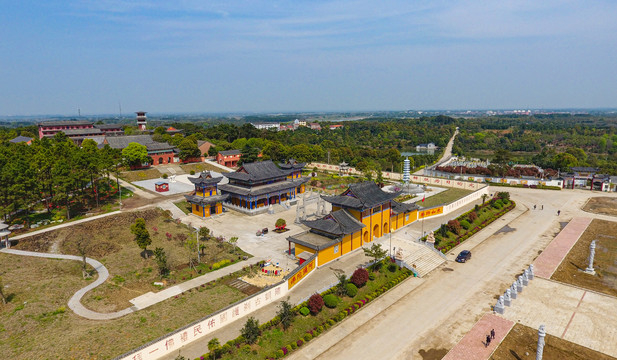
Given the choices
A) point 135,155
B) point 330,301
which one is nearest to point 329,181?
point 135,155

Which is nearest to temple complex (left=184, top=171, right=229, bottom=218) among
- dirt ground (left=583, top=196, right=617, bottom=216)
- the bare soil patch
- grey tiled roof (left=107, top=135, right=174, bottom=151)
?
the bare soil patch

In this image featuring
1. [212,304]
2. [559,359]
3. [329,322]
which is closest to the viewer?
[559,359]

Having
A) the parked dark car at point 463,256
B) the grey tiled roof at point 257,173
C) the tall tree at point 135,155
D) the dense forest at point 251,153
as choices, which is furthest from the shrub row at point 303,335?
the tall tree at point 135,155

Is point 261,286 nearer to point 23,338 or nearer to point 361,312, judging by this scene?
point 361,312

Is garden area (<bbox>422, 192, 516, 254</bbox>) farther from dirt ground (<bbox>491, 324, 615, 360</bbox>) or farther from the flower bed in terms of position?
dirt ground (<bbox>491, 324, 615, 360</bbox>)

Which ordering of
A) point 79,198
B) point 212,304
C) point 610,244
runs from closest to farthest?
point 212,304 < point 610,244 < point 79,198

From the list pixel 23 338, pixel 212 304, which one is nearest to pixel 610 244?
pixel 212 304
